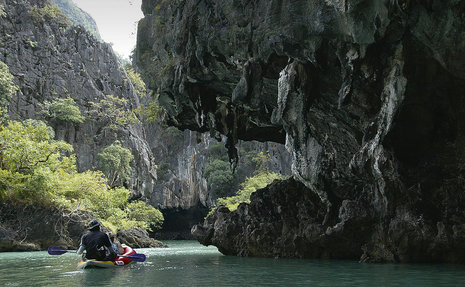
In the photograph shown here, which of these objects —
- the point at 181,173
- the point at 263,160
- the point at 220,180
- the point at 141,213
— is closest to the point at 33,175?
the point at 141,213

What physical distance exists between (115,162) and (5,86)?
35.4 feet

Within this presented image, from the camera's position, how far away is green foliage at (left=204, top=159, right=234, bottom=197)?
42875 mm

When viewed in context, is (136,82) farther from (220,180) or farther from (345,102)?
(345,102)

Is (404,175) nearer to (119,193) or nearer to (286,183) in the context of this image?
(286,183)

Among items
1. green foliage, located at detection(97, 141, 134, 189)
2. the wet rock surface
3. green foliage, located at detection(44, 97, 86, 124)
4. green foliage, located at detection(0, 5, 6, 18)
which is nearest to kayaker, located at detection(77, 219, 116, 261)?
the wet rock surface

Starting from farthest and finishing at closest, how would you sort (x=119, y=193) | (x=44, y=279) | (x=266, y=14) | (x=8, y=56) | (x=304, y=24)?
1. (x=8, y=56)
2. (x=119, y=193)
3. (x=266, y=14)
4. (x=304, y=24)
5. (x=44, y=279)

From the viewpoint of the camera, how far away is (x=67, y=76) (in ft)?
132

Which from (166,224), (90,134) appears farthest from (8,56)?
(166,224)

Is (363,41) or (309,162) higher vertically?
(363,41)

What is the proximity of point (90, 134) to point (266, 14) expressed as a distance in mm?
32857

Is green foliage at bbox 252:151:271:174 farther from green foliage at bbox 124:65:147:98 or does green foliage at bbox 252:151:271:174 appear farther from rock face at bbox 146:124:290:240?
green foliage at bbox 124:65:147:98

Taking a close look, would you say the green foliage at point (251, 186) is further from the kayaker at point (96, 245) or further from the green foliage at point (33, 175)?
the kayaker at point (96, 245)

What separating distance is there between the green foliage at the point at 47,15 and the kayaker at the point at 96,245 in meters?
35.4

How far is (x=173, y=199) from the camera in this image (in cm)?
4488
